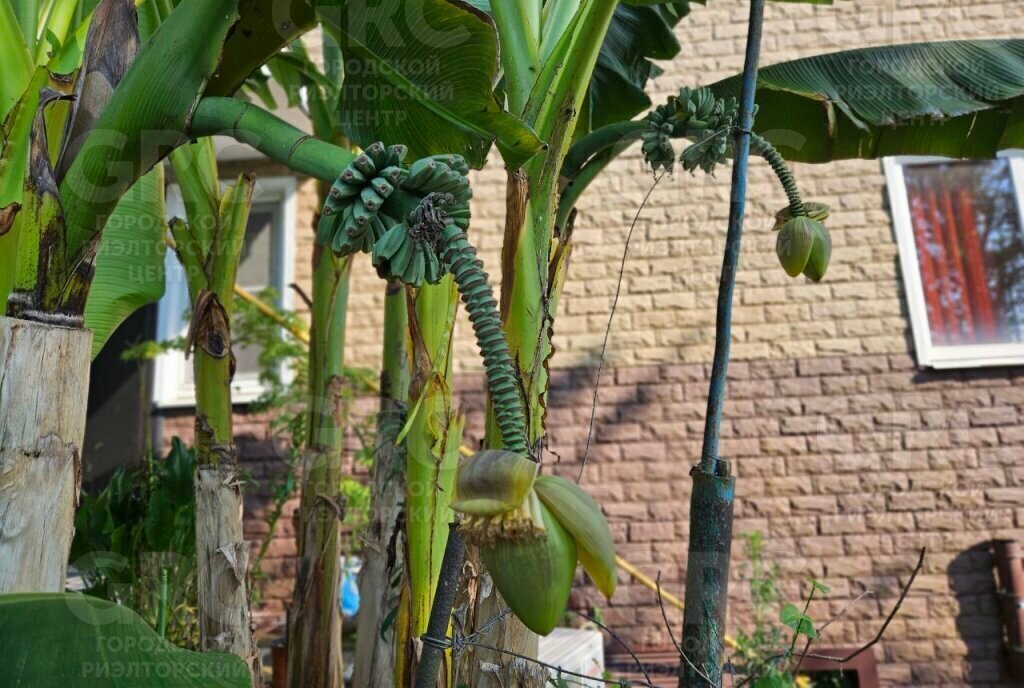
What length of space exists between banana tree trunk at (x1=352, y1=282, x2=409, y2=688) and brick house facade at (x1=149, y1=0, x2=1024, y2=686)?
2.33 m

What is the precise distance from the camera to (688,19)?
487cm

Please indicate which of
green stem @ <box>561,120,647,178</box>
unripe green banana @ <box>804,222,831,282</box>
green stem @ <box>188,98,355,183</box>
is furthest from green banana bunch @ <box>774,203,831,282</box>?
green stem @ <box>188,98,355,183</box>

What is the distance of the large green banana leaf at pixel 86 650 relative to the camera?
2.45 feet

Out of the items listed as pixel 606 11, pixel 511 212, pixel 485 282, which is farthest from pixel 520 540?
pixel 606 11

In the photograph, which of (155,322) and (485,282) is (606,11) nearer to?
(485,282)

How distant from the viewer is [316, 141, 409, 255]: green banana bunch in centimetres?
75

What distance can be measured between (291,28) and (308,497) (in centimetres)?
163

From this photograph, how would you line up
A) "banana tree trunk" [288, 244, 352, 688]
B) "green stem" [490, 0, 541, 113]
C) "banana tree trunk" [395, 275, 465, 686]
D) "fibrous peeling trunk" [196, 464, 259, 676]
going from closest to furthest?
1. "green stem" [490, 0, 541, 113]
2. "banana tree trunk" [395, 275, 465, 686]
3. "fibrous peeling trunk" [196, 464, 259, 676]
4. "banana tree trunk" [288, 244, 352, 688]

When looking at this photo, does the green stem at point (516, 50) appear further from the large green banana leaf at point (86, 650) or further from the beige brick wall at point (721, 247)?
the beige brick wall at point (721, 247)

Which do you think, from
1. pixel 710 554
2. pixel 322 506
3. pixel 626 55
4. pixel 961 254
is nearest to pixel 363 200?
pixel 710 554

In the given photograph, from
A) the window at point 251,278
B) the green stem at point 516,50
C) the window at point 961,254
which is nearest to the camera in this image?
the green stem at point 516,50

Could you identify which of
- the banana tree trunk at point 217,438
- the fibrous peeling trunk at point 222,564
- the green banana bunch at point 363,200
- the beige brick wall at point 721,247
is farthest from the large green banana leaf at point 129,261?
the beige brick wall at point 721,247

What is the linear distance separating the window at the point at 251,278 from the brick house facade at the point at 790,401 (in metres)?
0.16

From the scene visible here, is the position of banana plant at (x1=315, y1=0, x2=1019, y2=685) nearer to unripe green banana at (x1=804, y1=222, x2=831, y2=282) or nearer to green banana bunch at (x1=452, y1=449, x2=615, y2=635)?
unripe green banana at (x1=804, y1=222, x2=831, y2=282)
